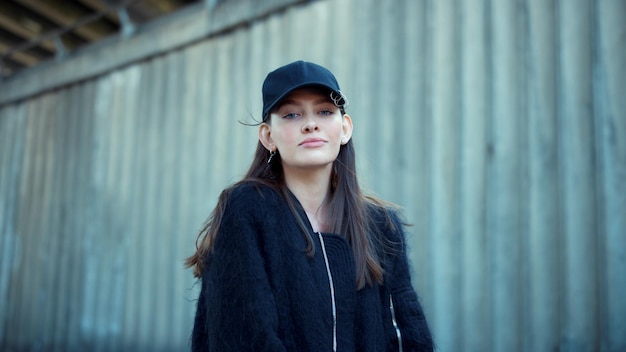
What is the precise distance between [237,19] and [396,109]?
197 centimetres

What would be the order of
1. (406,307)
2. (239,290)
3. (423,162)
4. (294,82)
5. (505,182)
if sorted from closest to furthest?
(239,290), (294,82), (406,307), (505,182), (423,162)

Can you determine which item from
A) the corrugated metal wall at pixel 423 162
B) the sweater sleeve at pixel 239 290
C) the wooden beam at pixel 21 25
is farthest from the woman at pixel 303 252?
the wooden beam at pixel 21 25

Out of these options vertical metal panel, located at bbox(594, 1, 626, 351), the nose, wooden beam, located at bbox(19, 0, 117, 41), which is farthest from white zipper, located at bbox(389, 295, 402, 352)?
wooden beam, located at bbox(19, 0, 117, 41)

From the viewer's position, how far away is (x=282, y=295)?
5.46 ft

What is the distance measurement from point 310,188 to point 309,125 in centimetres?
22

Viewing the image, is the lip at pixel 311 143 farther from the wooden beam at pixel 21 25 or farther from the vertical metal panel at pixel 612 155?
the wooden beam at pixel 21 25

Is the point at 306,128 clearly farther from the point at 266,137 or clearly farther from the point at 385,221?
the point at 385,221

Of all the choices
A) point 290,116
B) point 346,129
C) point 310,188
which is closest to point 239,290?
point 310,188

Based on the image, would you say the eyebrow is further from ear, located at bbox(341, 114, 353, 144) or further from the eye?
ear, located at bbox(341, 114, 353, 144)

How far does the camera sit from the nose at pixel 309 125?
176 centimetres

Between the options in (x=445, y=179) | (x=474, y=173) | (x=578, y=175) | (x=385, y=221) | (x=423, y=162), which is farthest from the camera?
(x=423, y=162)

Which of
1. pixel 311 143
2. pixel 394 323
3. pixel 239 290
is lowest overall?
pixel 394 323

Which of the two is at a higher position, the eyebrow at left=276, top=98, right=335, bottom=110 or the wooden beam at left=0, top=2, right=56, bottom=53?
the wooden beam at left=0, top=2, right=56, bottom=53

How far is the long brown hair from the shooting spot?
70.1 inches
